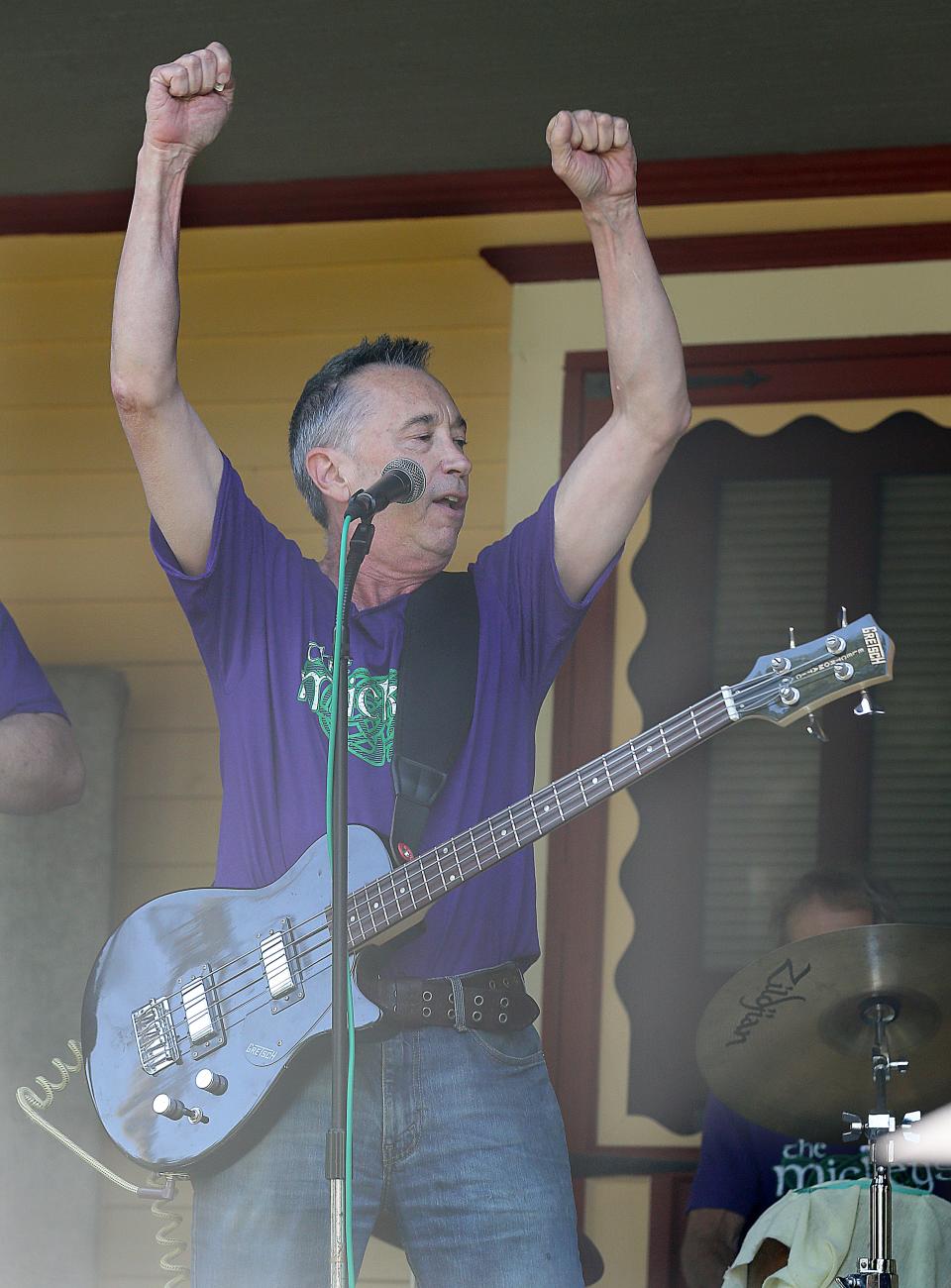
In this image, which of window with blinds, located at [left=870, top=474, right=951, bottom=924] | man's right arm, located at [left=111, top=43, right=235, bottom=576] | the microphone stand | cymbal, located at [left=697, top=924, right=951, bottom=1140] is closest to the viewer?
the microphone stand

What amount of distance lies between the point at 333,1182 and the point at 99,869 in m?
2.02

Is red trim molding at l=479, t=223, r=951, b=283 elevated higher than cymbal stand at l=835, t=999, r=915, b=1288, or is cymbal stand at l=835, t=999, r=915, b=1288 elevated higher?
red trim molding at l=479, t=223, r=951, b=283

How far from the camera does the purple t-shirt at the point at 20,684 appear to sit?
339cm

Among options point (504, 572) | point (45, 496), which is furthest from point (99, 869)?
point (504, 572)

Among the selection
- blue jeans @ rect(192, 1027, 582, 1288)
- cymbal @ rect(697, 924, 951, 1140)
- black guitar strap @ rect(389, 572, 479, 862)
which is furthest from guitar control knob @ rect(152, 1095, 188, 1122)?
cymbal @ rect(697, 924, 951, 1140)

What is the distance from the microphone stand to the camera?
2.18 meters

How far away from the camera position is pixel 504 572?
119 inches

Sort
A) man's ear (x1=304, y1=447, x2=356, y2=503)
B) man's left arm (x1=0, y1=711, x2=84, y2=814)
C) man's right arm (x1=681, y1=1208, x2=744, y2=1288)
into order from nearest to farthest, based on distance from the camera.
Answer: man's ear (x1=304, y1=447, x2=356, y2=503) → man's left arm (x1=0, y1=711, x2=84, y2=814) → man's right arm (x1=681, y1=1208, x2=744, y2=1288)

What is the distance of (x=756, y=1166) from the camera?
3664 millimetres

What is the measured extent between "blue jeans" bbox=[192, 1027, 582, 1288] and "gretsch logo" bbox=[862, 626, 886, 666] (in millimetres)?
744

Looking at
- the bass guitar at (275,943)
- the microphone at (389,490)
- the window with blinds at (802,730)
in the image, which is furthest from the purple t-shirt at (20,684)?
the window with blinds at (802,730)

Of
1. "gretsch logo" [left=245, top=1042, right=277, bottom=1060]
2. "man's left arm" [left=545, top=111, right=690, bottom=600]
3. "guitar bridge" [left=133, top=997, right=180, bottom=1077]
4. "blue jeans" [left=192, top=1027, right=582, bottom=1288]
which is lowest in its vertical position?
"blue jeans" [left=192, top=1027, right=582, bottom=1288]

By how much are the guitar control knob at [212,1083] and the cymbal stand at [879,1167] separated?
934 mm

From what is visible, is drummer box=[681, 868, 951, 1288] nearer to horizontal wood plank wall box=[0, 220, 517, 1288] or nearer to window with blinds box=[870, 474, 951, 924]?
window with blinds box=[870, 474, 951, 924]
